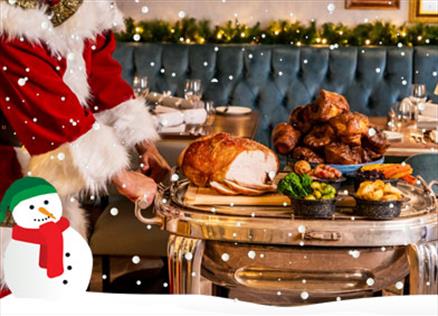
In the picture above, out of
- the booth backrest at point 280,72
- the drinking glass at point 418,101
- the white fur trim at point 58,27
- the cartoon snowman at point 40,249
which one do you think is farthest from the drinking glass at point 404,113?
the cartoon snowman at point 40,249

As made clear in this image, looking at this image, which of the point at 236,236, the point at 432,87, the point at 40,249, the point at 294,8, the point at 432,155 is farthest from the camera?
the point at 294,8

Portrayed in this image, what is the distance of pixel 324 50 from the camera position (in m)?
3.89

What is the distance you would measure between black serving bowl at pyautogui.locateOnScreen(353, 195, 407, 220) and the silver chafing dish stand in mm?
13

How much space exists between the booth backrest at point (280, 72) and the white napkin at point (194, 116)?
101 centimetres

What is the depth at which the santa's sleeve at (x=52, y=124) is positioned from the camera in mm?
1455

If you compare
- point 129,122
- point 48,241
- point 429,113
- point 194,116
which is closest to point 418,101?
point 429,113

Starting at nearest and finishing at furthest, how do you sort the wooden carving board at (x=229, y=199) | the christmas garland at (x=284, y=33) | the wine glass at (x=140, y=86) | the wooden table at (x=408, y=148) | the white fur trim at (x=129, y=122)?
the wooden carving board at (x=229, y=199) → the white fur trim at (x=129, y=122) → the wooden table at (x=408, y=148) → the wine glass at (x=140, y=86) → the christmas garland at (x=284, y=33)

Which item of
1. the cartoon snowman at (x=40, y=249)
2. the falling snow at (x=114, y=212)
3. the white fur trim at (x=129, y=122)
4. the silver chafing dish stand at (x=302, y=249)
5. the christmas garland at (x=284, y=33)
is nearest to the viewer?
the cartoon snowman at (x=40, y=249)

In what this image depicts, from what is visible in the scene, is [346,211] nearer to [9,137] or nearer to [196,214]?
[196,214]

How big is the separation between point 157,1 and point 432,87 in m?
1.49

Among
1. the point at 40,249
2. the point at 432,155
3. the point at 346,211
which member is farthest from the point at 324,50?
the point at 40,249

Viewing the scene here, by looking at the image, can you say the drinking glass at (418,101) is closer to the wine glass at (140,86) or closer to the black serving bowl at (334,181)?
the wine glass at (140,86)

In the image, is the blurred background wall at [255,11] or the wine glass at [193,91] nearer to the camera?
the wine glass at [193,91]

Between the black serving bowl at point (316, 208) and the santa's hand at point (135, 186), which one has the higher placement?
the black serving bowl at point (316, 208)
